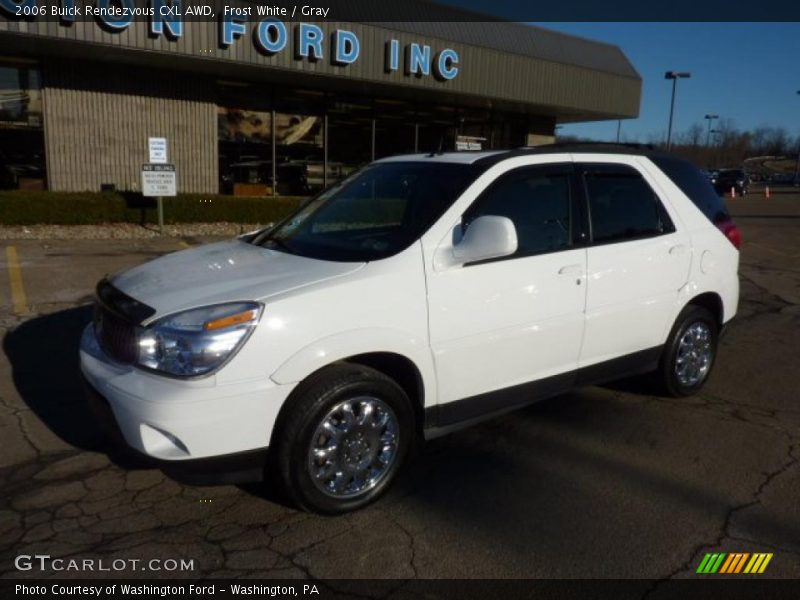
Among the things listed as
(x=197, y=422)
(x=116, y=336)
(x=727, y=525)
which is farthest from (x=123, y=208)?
(x=727, y=525)

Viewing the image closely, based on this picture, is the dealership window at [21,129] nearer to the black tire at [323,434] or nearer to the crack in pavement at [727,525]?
the black tire at [323,434]

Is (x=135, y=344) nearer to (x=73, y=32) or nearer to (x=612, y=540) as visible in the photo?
(x=612, y=540)

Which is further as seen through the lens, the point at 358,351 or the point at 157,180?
the point at 157,180

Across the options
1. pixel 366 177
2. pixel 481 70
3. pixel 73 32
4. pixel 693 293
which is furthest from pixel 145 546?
pixel 481 70

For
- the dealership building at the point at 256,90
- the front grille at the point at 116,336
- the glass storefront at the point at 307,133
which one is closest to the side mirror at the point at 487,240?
the front grille at the point at 116,336

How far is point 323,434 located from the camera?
3035mm

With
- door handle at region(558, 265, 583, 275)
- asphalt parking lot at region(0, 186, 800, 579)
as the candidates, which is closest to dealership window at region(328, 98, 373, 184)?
asphalt parking lot at region(0, 186, 800, 579)

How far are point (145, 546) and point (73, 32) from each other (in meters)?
12.7

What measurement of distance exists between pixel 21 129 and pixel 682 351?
15.8 m

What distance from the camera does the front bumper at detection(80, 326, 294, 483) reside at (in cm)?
272

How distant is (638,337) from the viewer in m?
4.27

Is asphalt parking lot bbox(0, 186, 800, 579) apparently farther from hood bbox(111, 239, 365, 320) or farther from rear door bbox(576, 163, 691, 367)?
hood bbox(111, 239, 365, 320)

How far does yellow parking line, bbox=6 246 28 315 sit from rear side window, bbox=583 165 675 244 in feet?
19.3

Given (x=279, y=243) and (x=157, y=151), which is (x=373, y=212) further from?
(x=157, y=151)
